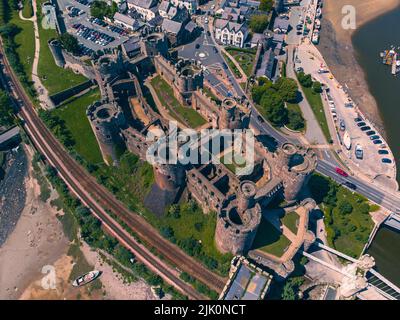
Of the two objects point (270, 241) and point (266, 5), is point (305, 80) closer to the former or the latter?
point (266, 5)

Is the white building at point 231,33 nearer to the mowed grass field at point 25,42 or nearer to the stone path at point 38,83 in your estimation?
the stone path at point 38,83

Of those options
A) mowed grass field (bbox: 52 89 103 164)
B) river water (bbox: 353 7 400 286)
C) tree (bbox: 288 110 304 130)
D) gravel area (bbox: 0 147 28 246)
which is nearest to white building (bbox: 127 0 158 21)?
mowed grass field (bbox: 52 89 103 164)

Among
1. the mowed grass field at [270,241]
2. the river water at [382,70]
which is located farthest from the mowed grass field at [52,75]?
the river water at [382,70]

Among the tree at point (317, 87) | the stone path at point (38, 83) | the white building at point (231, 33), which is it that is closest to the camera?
the stone path at point (38, 83)

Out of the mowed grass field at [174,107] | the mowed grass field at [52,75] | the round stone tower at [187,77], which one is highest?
the round stone tower at [187,77]
